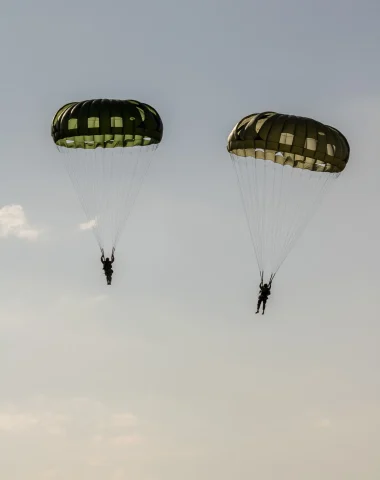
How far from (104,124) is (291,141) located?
1006cm

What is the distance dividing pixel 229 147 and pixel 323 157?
517 cm

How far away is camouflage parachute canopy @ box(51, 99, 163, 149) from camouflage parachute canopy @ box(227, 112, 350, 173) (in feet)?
15.7

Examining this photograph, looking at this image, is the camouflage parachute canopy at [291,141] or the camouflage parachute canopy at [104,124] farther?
the camouflage parachute canopy at [104,124]

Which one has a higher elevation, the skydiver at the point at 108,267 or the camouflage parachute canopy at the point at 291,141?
the camouflage parachute canopy at the point at 291,141

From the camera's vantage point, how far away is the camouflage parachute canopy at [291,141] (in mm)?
104188

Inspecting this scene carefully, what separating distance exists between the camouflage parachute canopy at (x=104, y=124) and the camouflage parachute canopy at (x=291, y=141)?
480 centimetres

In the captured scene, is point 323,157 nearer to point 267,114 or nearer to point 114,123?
point 267,114

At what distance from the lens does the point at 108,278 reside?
10812 cm

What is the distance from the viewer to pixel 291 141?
10406 cm

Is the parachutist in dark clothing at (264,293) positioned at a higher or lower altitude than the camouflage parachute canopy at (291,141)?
lower

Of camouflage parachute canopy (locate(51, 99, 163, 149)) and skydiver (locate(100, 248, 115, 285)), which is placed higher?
camouflage parachute canopy (locate(51, 99, 163, 149))

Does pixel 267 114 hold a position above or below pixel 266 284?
above

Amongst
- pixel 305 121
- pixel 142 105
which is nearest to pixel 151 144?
pixel 142 105

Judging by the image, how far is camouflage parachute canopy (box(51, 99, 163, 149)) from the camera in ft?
350
